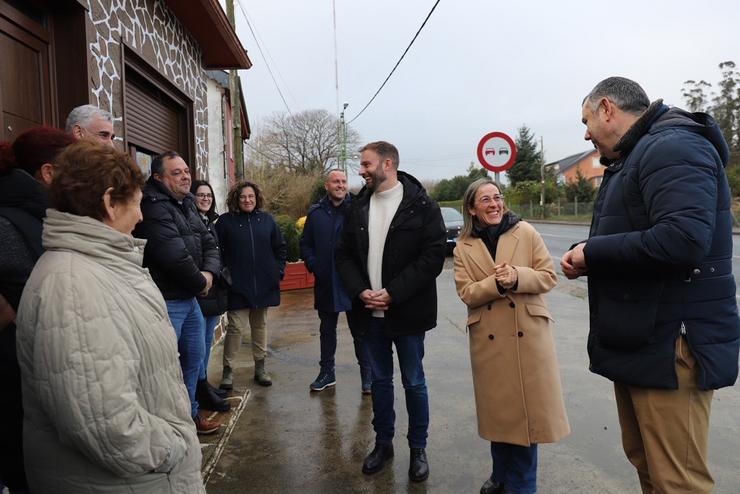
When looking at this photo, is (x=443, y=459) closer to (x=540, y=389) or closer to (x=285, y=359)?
(x=540, y=389)

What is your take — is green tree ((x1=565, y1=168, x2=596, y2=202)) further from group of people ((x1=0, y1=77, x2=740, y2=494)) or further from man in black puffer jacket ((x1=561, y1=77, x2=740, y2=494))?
man in black puffer jacket ((x1=561, y1=77, x2=740, y2=494))

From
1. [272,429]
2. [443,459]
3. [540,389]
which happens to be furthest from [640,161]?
[272,429]

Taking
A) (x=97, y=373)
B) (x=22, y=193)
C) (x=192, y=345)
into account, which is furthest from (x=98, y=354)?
(x=192, y=345)

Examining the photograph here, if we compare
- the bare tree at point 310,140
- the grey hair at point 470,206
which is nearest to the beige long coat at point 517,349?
the grey hair at point 470,206

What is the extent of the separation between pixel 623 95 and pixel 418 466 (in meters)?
2.31

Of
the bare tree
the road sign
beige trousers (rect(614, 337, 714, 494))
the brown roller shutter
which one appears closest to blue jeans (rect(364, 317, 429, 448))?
beige trousers (rect(614, 337, 714, 494))

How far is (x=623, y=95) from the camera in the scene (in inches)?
85.2

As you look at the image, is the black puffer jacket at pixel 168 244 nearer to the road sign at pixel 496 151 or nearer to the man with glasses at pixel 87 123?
the man with glasses at pixel 87 123

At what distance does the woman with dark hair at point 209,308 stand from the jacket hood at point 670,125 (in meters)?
3.08

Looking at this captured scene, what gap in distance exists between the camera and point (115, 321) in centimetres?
146

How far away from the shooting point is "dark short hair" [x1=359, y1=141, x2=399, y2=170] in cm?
337

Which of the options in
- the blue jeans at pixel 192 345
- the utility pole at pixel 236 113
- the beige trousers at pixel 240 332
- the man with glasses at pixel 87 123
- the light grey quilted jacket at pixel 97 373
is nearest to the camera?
the light grey quilted jacket at pixel 97 373

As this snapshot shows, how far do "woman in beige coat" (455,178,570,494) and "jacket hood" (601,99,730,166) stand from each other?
918mm

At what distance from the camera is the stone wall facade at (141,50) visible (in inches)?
148
